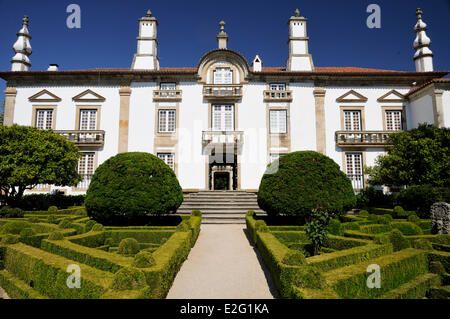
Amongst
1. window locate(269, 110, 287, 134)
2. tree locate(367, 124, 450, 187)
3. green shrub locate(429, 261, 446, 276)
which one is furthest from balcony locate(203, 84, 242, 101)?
green shrub locate(429, 261, 446, 276)

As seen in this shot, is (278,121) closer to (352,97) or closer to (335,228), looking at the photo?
(352,97)

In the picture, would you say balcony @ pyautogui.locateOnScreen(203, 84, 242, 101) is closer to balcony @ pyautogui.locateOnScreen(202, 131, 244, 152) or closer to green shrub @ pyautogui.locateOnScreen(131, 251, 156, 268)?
balcony @ pyautogui.locateOnScreen(202, 131, 244, 152)

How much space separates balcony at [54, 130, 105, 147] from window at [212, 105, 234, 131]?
7922 mm

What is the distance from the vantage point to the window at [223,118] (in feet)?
63.8

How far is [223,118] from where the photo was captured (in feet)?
64.2

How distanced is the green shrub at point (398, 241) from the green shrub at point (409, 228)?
9.07 ft

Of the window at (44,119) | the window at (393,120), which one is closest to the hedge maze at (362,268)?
the window at (393,120)

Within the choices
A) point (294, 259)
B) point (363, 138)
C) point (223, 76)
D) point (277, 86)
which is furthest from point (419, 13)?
point (294, 259)

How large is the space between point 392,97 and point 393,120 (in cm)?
166

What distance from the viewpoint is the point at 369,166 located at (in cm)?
1870

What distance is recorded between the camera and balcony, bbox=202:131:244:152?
61.8 feet

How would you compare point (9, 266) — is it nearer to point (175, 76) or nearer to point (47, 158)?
point (47, 158)

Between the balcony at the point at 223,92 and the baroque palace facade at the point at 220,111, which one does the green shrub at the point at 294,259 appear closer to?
the baroque palace facade at the point at 220,111
